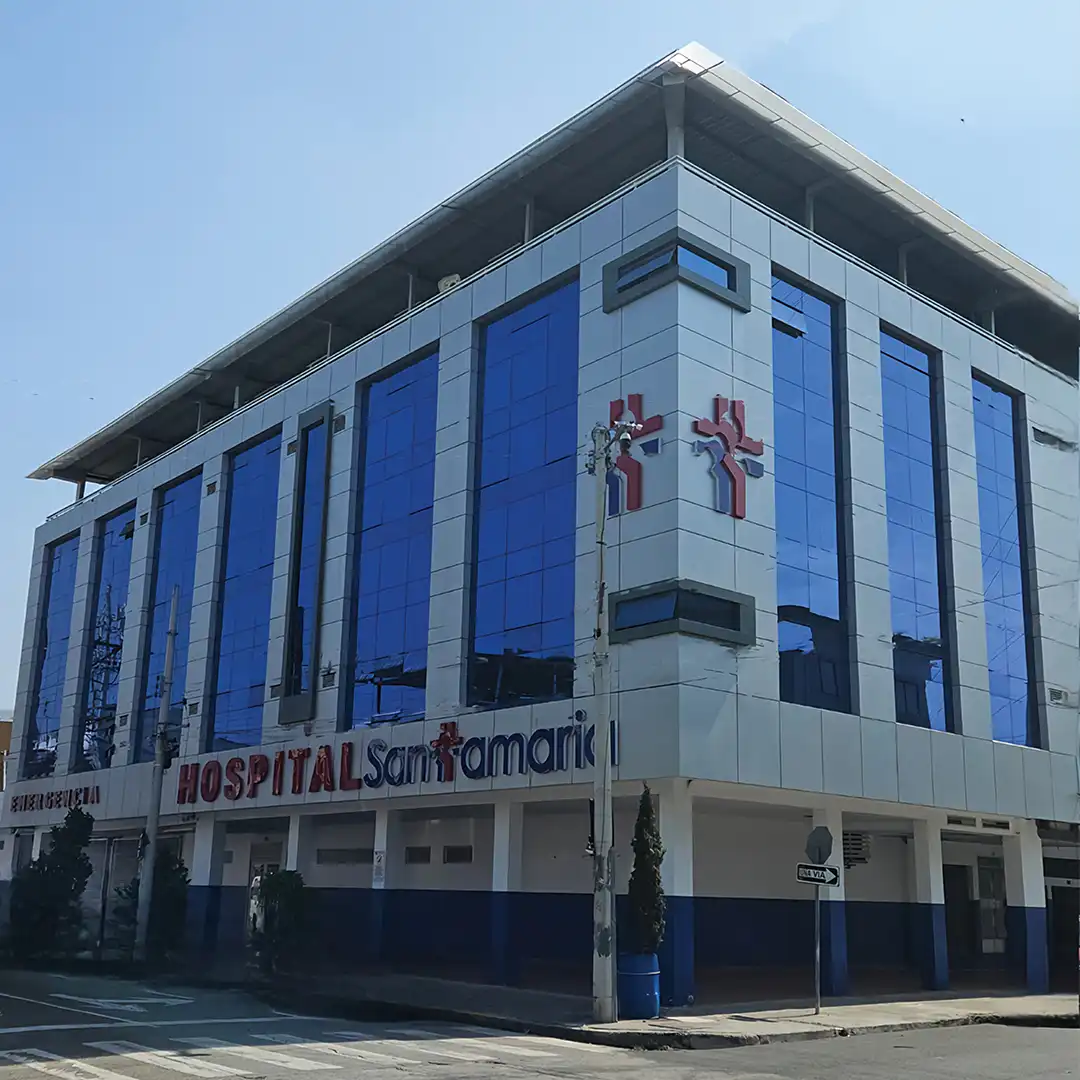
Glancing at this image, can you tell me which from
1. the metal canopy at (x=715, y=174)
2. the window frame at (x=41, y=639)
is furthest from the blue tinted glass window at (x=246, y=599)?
the window frame at (x=41, y=639)

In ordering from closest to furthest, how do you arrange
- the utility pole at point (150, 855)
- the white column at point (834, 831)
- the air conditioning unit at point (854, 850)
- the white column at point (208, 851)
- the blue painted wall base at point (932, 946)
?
1. the white column at point (834, 831)
2. the blue painted wall base at point (932, 946)
3. the air conditioning unit at point (854, 850)
4. the utility pole at point (150, 855)
5. the white column at point (208, 851)

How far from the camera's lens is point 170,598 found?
44.3 meters

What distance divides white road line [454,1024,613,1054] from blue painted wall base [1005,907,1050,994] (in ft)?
55.4

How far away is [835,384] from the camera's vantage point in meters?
30.7

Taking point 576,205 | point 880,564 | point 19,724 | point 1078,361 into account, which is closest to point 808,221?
point 576,205

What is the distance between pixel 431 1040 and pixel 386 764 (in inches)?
506

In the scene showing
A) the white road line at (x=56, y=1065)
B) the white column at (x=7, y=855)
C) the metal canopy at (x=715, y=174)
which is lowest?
the white road line at (x=56, y=1065)

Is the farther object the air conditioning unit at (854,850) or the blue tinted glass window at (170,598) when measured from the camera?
the blue tinted glass window at (170,598)

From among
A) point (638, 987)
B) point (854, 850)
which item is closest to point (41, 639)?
point (854, 850)

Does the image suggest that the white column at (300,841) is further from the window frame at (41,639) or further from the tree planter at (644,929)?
the window frame at (41,639)

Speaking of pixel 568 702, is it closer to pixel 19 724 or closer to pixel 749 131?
pixel 749 131

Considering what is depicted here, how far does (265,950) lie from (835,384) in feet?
64.6

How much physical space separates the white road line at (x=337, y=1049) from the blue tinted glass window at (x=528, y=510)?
10.8 meters

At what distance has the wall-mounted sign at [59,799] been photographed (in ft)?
148
